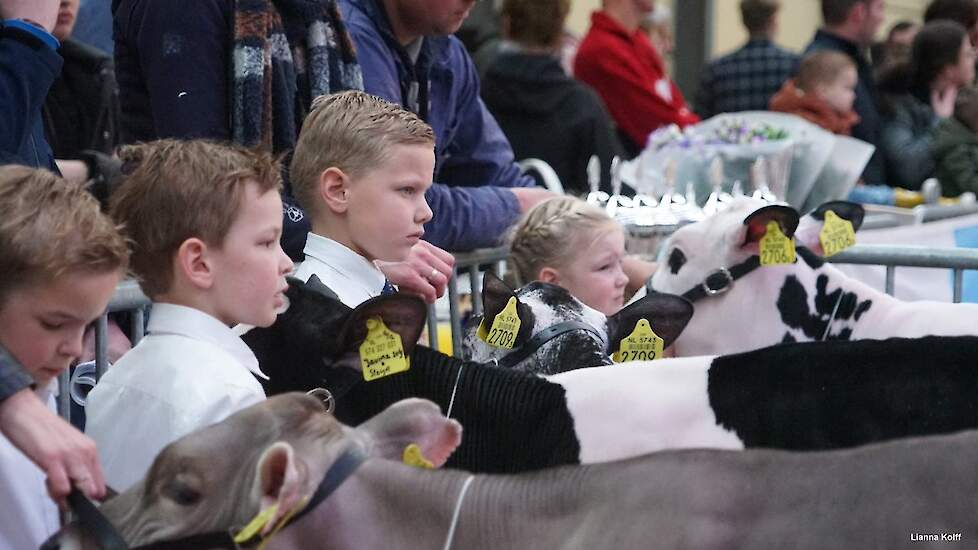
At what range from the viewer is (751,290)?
12.8 feet

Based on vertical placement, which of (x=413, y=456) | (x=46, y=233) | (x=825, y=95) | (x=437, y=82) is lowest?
(x=825, y=95)

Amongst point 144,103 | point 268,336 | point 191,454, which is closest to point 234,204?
point 268,336

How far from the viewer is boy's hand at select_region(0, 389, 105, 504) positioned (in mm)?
1962

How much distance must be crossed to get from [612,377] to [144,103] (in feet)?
4.77

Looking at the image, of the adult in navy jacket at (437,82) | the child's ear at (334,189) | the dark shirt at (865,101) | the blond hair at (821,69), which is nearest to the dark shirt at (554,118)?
the blond hair at (821,69)

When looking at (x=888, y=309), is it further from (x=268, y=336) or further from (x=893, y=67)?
(x=893, y=67)

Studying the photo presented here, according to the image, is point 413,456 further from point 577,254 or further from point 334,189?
point 577,254

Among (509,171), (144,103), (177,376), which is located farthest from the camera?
(509,171)

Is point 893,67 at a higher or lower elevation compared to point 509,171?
lower

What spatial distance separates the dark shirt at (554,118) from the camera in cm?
670

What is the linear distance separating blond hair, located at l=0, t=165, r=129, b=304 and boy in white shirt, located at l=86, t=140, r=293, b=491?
26 cm

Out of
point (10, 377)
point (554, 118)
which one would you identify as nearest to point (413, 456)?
point (10, 377)

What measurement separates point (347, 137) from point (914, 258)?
74.5 inches

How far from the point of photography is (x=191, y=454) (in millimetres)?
1979
